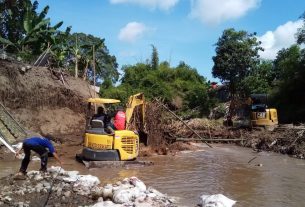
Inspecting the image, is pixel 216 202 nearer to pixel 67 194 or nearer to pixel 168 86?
pixel 67 194

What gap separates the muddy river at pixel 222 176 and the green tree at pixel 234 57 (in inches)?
906

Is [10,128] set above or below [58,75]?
below

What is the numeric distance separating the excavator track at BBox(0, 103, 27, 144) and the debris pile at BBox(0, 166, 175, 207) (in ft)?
27.7

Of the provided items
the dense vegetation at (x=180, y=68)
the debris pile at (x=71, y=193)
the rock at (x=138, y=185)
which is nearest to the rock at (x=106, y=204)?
the debris pile at (x=71, y=193)

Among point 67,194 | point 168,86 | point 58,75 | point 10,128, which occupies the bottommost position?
point 67,194

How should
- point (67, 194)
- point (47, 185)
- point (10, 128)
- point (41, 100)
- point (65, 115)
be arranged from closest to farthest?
point (67, 194) → point (47, 185) → point (10, 128) → point (41, 100) → point (65, 115)

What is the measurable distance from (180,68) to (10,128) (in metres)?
29.7

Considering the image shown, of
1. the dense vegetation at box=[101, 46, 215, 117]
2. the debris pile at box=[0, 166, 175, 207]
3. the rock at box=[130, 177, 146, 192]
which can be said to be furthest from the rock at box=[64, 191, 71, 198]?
the dense vegetation at box=[101, 46, 215, 117]

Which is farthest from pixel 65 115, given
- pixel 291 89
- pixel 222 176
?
pixel 291 89

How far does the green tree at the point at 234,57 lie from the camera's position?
42.0 m

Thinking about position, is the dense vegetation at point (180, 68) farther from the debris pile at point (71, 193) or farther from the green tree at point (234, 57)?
the debris pile at point (71, 193)

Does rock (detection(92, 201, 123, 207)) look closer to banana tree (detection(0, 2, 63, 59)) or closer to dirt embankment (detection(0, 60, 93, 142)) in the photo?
dirt embankment (detection(0, 60, 93, 142))

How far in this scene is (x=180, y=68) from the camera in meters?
47.5

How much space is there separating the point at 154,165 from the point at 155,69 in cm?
3233
